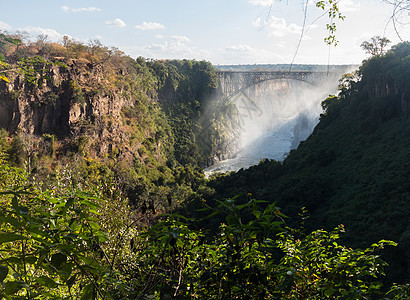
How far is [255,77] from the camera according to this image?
241ft

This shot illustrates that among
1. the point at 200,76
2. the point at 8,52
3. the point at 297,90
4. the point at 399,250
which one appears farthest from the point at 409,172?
the point at 297,90

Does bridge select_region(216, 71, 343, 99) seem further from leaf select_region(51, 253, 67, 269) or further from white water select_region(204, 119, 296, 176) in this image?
leaf select_region(51, 253, 67, 269)

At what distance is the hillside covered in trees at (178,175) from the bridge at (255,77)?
18.9 meters

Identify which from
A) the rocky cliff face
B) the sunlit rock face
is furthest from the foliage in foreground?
the sunlit rock face

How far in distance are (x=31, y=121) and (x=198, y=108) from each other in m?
49.4

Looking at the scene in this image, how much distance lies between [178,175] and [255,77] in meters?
35.0

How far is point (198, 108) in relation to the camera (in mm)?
83562

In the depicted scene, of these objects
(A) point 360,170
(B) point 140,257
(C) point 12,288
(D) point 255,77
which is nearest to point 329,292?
(B) point 140,257

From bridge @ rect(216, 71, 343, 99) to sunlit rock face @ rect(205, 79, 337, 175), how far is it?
12.9ft

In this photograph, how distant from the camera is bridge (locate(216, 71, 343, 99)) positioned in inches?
2682

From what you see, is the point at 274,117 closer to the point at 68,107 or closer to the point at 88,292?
the point at 68,107

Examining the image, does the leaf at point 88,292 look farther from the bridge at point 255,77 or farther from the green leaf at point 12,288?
the bridge at point 255,77

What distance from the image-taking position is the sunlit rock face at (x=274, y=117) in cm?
7885

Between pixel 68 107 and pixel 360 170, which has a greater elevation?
pixel 68 107
